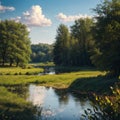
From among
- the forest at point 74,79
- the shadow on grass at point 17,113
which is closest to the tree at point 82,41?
the forest at point 74,79

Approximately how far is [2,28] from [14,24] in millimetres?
4275

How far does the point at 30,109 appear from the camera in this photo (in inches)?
1095

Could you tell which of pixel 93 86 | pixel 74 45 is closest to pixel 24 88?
pixel 93 86

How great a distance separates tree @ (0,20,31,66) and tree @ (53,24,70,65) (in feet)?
54.1

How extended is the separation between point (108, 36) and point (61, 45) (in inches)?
3125

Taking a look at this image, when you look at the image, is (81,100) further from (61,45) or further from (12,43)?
(61,45)

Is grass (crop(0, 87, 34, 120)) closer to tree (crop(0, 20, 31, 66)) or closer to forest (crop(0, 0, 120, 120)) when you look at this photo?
forest (crop(0, 0, 120, 120))

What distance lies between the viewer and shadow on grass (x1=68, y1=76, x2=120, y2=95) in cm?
4299

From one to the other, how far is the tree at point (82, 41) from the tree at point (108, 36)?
161 ft

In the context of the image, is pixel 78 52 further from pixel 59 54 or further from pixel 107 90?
pixel 107 90

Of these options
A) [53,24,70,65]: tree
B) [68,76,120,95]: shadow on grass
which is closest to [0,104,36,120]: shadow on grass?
[68,76,120,95]: shadow on grass

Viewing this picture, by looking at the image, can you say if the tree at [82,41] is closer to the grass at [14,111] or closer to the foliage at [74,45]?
the foliage at [74,45]

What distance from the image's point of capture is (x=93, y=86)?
46.5 metres

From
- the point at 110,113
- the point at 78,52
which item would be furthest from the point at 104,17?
the point at 78,52
